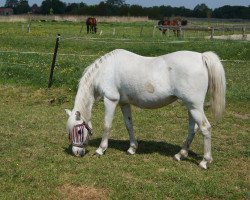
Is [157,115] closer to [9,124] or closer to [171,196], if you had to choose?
[9,124]

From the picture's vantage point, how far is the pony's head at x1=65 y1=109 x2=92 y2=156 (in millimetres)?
6852

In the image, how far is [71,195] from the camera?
5500 mm

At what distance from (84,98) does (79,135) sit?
0.62 metres

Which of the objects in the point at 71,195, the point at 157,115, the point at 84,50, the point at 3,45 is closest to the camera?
the point at 71,195

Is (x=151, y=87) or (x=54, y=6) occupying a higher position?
(x=151, y=87)

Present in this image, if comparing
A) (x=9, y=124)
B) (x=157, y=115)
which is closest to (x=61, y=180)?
(x=9, y=124)

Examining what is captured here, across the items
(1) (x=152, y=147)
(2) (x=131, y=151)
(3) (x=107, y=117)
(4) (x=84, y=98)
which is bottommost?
(1) (x=152, y=147)

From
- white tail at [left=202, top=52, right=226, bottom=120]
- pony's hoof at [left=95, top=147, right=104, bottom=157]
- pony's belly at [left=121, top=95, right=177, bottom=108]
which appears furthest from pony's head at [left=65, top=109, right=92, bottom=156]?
white tail at [left=202, top=52, right=226, bottom=120]

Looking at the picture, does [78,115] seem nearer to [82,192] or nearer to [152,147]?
[82,192]

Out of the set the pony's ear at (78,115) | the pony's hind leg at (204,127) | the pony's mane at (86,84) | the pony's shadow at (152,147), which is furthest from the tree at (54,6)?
the pony's hind leg at (204,127)

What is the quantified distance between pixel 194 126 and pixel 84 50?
1597cm

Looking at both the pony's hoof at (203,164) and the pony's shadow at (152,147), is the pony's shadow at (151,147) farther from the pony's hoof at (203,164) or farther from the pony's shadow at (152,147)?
the pony's hoof at (203,164)

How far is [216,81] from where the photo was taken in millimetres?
6449

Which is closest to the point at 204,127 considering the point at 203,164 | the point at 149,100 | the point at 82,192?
the point at 203,164
